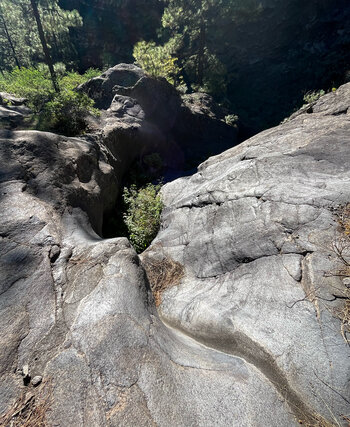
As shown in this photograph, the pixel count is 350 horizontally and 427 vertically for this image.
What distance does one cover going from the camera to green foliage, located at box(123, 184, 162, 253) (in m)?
6.17

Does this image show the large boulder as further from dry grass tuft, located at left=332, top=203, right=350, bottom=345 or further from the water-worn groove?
dry grass tuft, located at left=332, top=203, right=350, bottom=345

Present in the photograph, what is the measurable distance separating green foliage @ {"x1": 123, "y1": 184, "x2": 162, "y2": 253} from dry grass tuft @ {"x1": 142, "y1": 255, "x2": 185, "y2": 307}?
1201 millimetres

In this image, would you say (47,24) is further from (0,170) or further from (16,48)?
(0,170)

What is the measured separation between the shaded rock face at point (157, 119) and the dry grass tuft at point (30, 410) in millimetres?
7643

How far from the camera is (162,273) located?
4.64m

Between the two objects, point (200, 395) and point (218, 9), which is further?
point (218, 9)

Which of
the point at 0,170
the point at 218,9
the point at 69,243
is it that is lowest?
the point at 69,243

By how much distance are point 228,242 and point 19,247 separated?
3500 millimetres

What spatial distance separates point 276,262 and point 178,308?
5.86ft

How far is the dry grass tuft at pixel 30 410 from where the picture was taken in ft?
5.80

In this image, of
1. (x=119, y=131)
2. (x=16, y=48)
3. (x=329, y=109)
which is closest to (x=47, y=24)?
(x=16, y=48)

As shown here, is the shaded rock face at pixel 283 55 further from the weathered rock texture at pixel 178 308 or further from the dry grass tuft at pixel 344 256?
the dry grass tuft at pixel 344 256

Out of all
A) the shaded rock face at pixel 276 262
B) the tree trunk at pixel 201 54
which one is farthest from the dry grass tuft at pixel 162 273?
the tree trunk at pixel 201 54

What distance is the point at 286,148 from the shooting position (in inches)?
230
